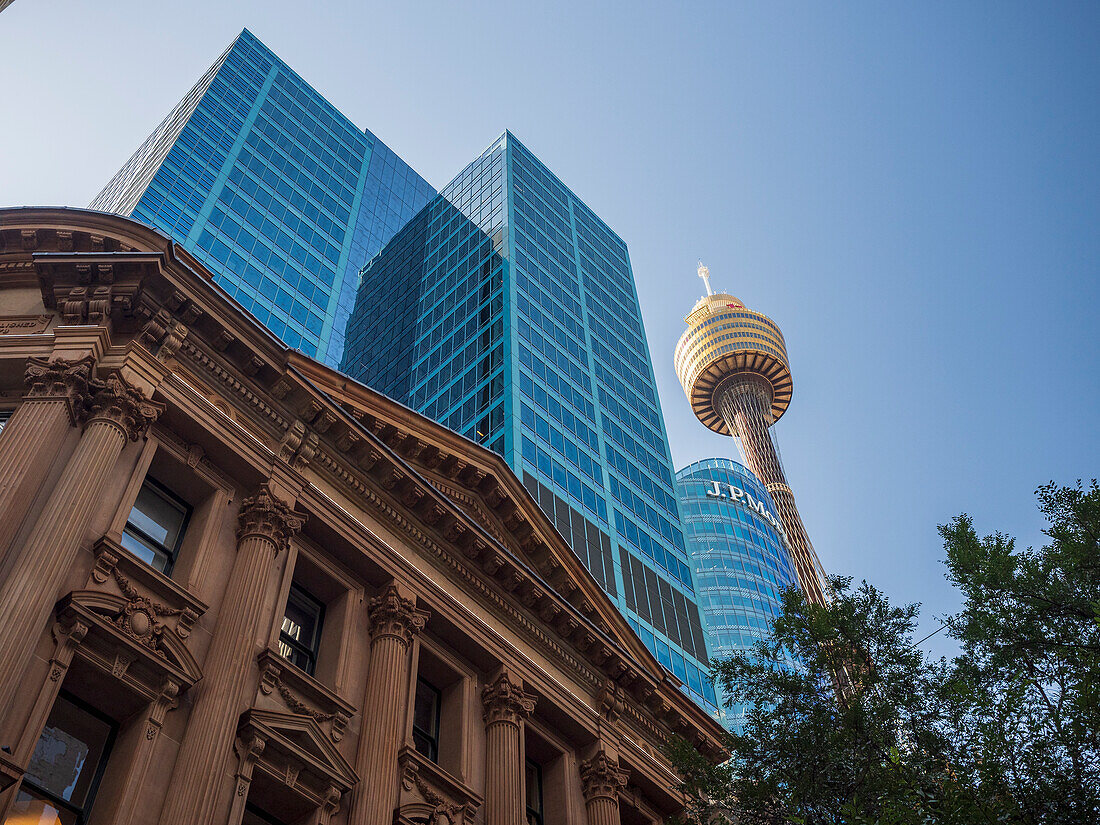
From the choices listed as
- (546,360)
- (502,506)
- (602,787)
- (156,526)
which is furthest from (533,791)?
(546,360)

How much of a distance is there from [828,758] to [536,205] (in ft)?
270

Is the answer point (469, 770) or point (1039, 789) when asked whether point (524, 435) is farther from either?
point (1039, 789)

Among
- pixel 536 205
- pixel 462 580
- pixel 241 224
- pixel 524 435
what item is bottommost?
pixel 462 580

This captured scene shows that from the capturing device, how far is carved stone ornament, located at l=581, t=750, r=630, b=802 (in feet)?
83.1

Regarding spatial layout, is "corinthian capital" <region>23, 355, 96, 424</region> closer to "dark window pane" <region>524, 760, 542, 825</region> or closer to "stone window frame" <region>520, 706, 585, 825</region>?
"stone window frame" <region>520, 706, 585, 825</region>

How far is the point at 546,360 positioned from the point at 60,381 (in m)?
56.1

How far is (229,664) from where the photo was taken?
59.0 ft

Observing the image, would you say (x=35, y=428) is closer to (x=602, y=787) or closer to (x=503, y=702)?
(x=503, y=702)

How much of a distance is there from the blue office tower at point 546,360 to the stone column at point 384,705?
2780cm

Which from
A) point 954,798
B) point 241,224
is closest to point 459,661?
point 954,798

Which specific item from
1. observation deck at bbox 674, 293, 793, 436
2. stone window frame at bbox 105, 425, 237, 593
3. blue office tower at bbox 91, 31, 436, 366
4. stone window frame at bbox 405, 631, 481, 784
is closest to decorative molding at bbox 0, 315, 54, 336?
stone window frame at bbox 105, 425, 237, 593

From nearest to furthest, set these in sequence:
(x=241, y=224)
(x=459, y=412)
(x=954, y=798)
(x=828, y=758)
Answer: (x=954, y=798) < (x=828, y=758) < (x=459, y=412) < (x=241, y=224)

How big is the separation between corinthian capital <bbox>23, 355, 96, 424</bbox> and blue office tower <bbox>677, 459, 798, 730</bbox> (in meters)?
100

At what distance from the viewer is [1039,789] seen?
52.8 feet
